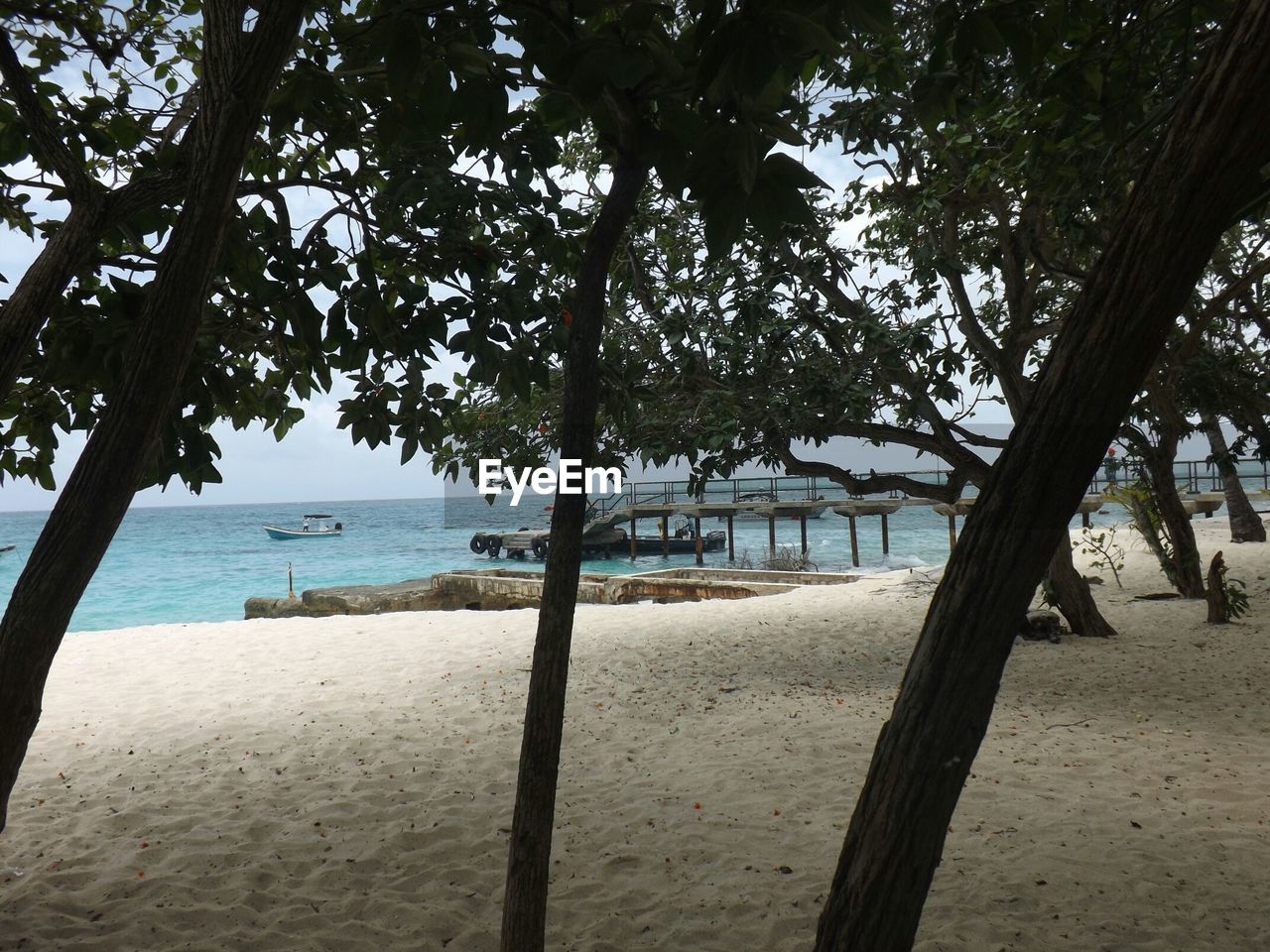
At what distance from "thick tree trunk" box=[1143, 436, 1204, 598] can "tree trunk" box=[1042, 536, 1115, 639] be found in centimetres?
114

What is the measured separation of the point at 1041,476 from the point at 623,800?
3.39 m

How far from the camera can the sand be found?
3.18 metres

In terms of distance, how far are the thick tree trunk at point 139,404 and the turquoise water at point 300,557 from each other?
27115 mm

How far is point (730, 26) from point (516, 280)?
1.78 metres

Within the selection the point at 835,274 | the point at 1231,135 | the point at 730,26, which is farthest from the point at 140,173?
the point at 835,274

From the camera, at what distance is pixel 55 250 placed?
2713 mm

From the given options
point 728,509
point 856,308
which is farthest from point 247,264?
point 728,509

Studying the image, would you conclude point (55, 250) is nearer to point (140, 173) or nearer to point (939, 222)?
point (140, 173)

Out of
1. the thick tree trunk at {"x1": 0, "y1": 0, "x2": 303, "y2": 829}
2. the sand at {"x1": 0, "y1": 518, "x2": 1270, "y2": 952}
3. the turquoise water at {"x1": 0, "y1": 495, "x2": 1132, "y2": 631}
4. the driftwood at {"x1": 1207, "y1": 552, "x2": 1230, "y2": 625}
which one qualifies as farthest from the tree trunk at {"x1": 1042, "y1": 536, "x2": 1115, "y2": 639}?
the turquoise water at {"x1": 0, "y1": 495, "x2": 1132, "y2": 631}

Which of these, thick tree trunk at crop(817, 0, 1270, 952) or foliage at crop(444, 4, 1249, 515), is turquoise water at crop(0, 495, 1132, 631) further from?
thick tree trunk at crop(817, 0, 1270, 952)

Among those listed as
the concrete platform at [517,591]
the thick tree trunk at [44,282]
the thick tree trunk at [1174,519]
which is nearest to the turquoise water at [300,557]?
the concrete platform at [517,591]

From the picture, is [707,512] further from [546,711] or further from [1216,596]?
[546,711]

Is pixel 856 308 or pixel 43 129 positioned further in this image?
pixel 856 308

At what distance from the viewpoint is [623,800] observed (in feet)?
14.6
